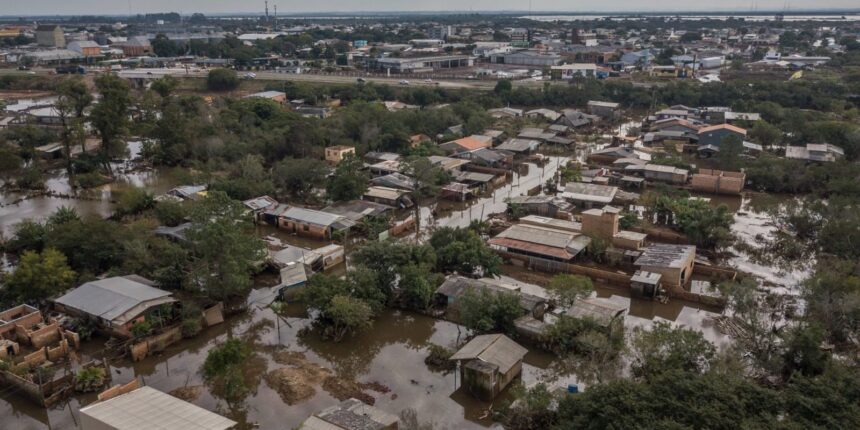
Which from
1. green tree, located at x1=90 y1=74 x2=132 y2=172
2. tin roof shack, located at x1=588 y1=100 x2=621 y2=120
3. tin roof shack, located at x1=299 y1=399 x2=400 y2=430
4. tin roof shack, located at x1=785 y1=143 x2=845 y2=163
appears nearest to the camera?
tin roof shack, located at x1=299 y1=399 x2=400 y2=430

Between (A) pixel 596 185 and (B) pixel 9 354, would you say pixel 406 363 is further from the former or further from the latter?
(A) pixel 596 185

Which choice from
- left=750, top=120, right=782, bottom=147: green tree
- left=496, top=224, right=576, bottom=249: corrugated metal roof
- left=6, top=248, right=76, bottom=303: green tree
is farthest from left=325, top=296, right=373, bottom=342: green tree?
left=750, top=120, right=782, bottom=147: green tree

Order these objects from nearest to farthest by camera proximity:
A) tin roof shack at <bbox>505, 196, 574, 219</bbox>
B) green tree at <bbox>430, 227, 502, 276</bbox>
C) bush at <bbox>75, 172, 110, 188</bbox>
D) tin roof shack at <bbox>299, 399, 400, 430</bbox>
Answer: tin roof shack at <bbox>299, 399, 400, 430</bbox>, green tree at <bbox>430, 227, 502, 276</bbox>, tin roof shack at <bbox>505, 196, 574, 219</bbox>, bush at <bbox>75, 172, 110, 188</bbox>

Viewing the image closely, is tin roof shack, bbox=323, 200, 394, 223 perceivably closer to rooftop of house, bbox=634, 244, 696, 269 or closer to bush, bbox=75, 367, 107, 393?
rooftop of house, bbox=634, 244, 696, 269

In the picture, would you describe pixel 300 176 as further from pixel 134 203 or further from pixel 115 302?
pixel 115 302

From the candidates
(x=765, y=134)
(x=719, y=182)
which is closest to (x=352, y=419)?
(x=719, y=182)

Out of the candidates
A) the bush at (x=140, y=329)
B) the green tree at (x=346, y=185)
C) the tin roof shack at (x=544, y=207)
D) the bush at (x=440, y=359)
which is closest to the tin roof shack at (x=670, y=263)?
the tin roof shack at (x=544, y=207)

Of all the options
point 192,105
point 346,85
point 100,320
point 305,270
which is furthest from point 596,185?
point 346,85
